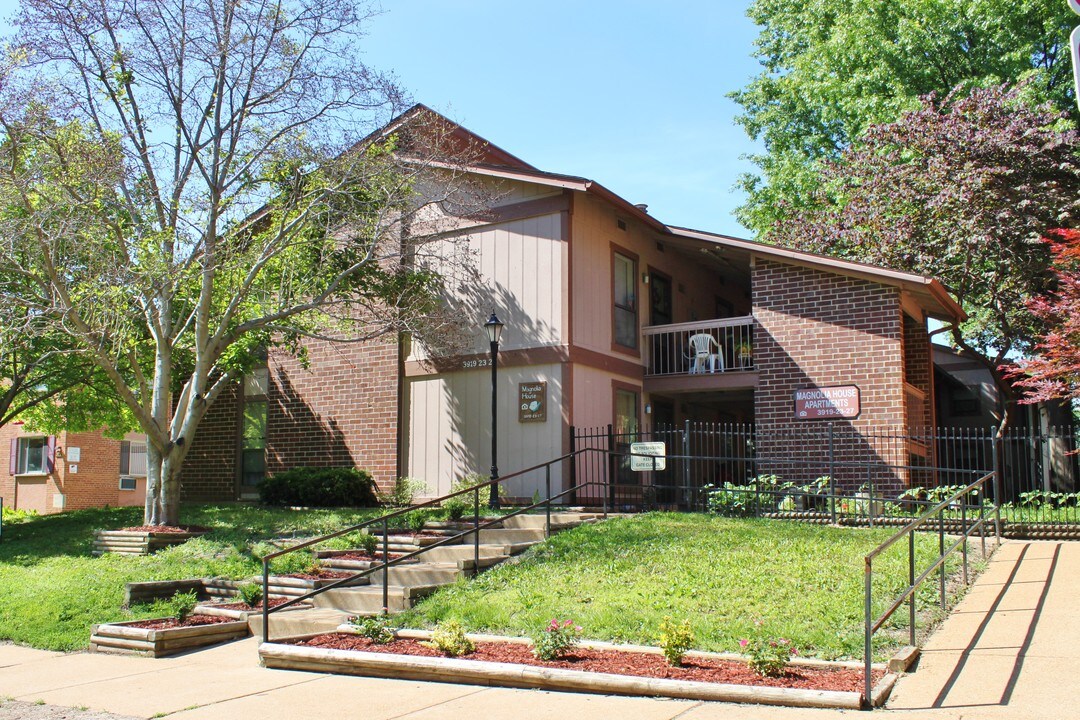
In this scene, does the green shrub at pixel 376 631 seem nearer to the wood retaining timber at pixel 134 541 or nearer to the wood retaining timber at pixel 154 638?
the wood retaining timber at pixel 154 638

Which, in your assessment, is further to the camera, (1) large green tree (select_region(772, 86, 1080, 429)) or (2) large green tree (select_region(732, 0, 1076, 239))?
(2) large green tree (select_region(732, 0, 1076, 239))

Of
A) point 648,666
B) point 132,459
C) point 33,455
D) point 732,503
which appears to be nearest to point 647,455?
point 732,503

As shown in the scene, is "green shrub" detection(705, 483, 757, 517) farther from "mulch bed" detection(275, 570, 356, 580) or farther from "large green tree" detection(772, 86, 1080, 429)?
"large green tree" detection(772, 86, 1080, 429)

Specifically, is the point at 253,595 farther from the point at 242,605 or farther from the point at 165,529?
the point at 165,529

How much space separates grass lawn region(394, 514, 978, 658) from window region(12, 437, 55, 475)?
25488mm

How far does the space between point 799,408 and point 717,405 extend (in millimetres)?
5088

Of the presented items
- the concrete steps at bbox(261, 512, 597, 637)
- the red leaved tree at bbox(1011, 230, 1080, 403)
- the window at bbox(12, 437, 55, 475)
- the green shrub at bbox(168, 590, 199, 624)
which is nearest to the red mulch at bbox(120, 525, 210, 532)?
the concrete steps at bbox(261, 512, 597, 637)

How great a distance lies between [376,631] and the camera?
9.10 metres

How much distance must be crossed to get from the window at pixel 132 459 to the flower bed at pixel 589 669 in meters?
26.9

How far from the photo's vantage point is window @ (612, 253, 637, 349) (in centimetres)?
1848

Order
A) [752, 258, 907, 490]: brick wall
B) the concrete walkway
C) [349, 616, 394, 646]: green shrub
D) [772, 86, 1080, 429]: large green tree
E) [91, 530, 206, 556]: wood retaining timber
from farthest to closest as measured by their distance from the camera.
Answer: [772, 86, 1080, 429]: large green tree < [752, 258, 907, 490]: brick wall < [91, 530, 206, 556]: wood retaining timber < [349, 616, 394, 646]: green shrub < the concrete walkway

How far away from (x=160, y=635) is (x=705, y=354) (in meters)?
11.1

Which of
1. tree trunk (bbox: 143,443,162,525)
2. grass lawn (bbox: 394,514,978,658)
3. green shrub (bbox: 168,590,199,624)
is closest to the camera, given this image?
grass lawn (bbox: 394,514,978,658)

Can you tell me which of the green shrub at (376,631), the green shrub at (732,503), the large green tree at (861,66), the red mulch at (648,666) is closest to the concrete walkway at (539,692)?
the red mulch at (648,666)
